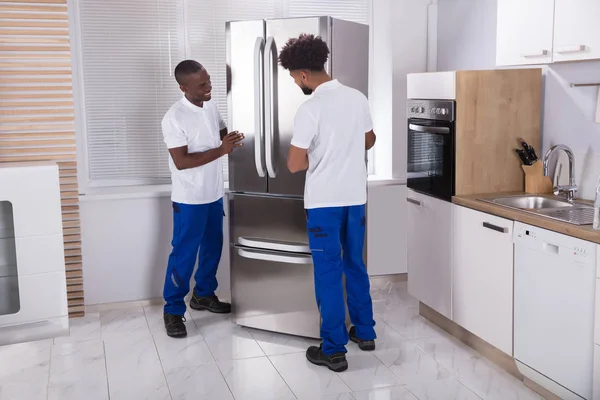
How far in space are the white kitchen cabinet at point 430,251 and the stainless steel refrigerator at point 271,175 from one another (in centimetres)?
69

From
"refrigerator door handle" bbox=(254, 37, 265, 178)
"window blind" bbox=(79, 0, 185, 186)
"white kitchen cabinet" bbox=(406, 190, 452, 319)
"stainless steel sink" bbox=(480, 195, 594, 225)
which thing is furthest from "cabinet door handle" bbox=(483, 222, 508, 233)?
"window blind" bbox=(79, 0, 185, 186)

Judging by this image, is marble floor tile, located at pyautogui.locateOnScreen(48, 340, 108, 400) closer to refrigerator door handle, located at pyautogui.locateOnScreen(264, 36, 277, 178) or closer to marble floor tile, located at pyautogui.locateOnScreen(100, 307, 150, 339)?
marble floor tile, located at pyautogui.locateOnScreen(100, 307, 150, 339)

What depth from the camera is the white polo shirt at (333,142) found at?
3117 millimetres

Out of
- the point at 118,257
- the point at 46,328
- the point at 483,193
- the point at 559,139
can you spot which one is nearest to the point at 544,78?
the point at 559,139

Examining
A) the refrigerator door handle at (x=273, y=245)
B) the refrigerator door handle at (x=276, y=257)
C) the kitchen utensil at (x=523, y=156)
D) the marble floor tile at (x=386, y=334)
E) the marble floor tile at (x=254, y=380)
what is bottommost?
the marble floor tile at (x=254, y=380)

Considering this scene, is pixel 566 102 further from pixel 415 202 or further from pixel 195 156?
pixel 195 156

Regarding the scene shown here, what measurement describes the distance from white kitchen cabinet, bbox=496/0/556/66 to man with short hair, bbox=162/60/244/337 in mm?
1437

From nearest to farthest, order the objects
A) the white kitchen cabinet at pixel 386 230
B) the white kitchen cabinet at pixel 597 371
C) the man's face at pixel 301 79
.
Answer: the white kitchen cabinet at pixel 597 371 → the man's face at pixel 301 79 → the white kitchen cabinet at pixel 386 230

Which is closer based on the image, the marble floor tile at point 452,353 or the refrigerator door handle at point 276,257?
the marble floor tile at point 452,353

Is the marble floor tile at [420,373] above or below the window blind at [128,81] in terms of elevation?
below

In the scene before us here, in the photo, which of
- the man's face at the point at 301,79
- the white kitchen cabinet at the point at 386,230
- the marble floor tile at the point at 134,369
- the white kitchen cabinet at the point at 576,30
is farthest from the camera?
the white kitchen cabinet at the point at 386,230

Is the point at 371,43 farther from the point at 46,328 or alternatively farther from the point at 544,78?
the point at 46,328

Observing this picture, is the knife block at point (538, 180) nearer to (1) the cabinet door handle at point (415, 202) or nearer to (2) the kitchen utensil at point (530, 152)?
(2) the kitchen utensil at point (530, 152)

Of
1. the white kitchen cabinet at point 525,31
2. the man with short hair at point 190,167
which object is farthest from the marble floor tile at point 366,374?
the white kitchen cabinet at point 525,31
